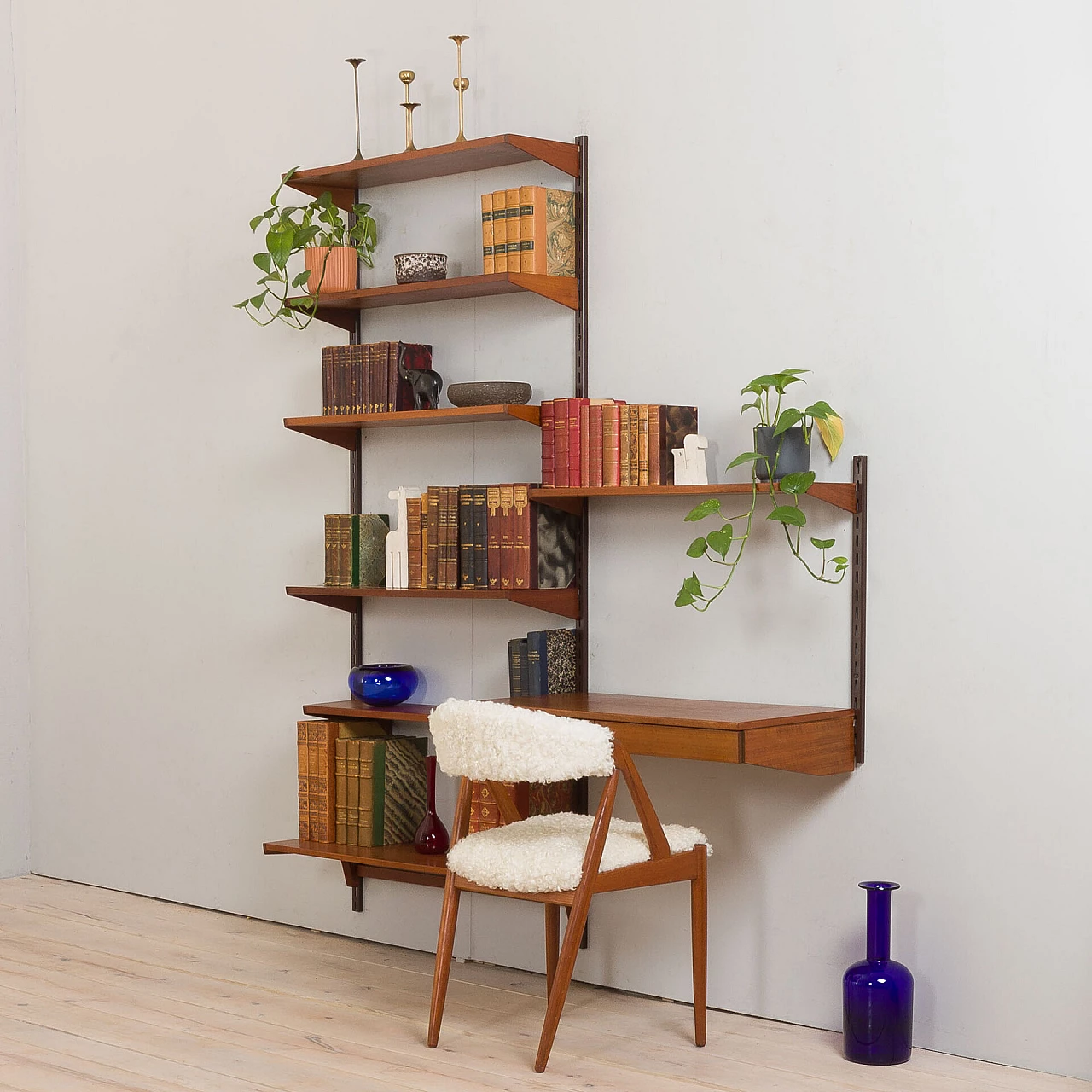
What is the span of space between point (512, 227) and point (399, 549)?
35.6 inches

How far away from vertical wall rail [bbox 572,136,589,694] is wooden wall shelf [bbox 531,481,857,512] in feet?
0.69

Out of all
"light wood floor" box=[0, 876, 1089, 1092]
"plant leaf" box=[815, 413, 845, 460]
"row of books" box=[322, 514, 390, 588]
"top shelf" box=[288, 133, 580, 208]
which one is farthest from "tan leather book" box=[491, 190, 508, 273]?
"light wood floor" box=[0, 876, 1089, 1092]

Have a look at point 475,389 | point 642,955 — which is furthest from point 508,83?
point 642,955

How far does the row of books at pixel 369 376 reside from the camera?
12.5 feet

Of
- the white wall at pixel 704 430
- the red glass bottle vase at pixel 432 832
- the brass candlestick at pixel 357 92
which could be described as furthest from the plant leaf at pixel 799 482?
the brass candlestick at pixel 357 92

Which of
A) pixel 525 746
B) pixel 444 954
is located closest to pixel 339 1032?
pixel 444 954

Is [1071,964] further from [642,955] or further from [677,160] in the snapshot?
[677,160]

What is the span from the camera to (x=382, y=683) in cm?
389

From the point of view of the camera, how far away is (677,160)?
11.6ft

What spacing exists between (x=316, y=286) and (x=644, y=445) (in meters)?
1.18

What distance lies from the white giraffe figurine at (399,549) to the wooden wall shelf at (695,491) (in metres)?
0.43

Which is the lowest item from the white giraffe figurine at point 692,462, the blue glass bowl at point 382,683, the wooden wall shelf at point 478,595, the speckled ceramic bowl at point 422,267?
the blue glass bowl at point 382,683

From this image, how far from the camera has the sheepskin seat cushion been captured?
2.88 metres

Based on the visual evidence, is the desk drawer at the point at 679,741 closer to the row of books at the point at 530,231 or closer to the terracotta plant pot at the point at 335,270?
the row of books at the point at 530,231
